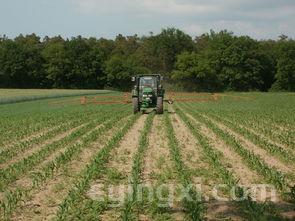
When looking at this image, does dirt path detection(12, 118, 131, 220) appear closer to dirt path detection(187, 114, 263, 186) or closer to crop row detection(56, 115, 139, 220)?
crop row detection(56, 115, 139, 220)

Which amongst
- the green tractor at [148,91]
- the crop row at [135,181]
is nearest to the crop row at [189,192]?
the crop row at [135,181]

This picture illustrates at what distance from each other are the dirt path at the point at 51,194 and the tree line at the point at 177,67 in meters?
75.9

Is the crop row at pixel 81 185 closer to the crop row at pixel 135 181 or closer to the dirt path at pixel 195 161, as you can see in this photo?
the crop row at pixel 135 181

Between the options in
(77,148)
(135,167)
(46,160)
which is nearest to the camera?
(135,167)

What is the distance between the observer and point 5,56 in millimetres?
93812

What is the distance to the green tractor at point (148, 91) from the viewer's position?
26.8 meters

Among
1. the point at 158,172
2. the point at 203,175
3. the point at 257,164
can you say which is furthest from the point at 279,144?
the point at 158,172

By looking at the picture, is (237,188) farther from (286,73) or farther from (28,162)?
(286,73)

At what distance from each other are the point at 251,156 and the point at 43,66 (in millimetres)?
83106

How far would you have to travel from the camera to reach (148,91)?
26859 millimetres

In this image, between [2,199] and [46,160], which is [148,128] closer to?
[46,160]

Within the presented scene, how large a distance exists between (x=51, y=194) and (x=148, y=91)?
18080mm

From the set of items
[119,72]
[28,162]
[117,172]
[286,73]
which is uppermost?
[286,73]

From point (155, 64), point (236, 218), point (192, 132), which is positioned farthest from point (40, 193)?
point (155, 64)
